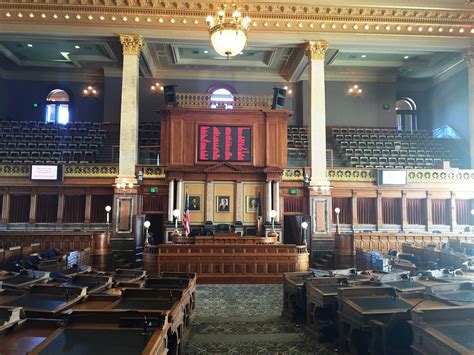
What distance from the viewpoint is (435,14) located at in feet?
48.9

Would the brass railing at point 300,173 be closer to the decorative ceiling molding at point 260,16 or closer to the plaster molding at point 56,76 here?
the decorative ceiling molding at point 260,16

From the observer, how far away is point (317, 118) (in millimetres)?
14938

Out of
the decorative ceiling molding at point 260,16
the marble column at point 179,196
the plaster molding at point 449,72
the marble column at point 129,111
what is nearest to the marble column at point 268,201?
the marble column at point 179,196

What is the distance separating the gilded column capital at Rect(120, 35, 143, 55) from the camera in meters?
14.7

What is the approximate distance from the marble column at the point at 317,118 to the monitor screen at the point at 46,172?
982 cm

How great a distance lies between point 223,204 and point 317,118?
502cm

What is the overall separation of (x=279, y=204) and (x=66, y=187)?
848cm

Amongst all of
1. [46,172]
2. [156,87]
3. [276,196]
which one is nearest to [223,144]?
[276,196]

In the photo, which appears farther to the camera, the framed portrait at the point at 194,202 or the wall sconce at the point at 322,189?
the wall sconce at the point at 322,189

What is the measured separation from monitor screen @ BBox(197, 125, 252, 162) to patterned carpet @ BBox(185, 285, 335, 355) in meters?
6.84

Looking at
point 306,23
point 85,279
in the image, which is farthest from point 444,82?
point 85,279

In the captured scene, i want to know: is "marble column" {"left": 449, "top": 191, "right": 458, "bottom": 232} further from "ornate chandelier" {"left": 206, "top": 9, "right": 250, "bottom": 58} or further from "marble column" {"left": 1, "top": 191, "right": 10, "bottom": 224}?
"marble column" {"left": 1, "top": 191, "right": 10, "bottom": 224}

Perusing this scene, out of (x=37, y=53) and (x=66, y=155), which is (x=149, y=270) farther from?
(x=37, y=53)

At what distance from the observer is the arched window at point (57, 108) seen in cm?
2009
